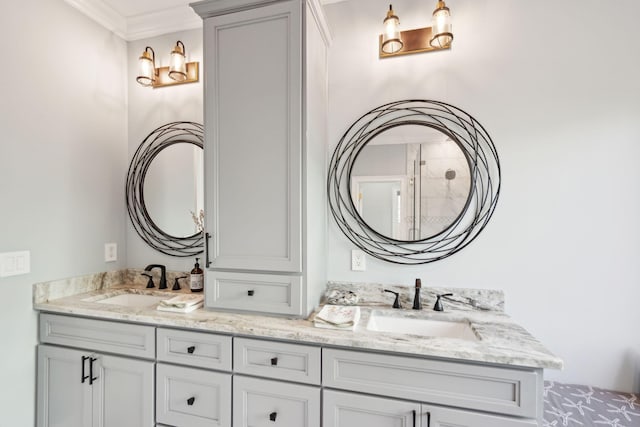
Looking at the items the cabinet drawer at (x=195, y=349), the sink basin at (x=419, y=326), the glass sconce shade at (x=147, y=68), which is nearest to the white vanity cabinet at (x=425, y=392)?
the sink basin at (x=419, y=326)

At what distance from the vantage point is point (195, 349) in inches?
58.9

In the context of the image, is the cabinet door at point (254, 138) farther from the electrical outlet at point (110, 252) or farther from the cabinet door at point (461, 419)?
the electrical outlet at point (110, 252)

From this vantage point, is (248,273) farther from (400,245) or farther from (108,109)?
(108,109)

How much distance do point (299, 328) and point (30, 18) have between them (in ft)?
7.15

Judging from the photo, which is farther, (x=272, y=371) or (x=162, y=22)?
(x=162, y=22)

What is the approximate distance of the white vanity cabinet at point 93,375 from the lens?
157 centimetres

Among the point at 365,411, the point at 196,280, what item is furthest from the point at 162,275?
the point at 365,411

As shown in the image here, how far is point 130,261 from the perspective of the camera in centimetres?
232

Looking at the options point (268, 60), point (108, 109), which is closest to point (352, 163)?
point (268, 60)

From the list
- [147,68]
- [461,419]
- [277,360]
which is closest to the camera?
[461,419]

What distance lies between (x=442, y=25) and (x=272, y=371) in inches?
72.3

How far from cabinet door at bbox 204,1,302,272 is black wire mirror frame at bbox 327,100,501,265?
1.51 feet

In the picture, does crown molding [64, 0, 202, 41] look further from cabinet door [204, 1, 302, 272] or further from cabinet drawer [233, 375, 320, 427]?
cabinet drawer [233, 375, 320, 427]

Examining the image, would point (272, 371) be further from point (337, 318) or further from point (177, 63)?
point (177, 63)
